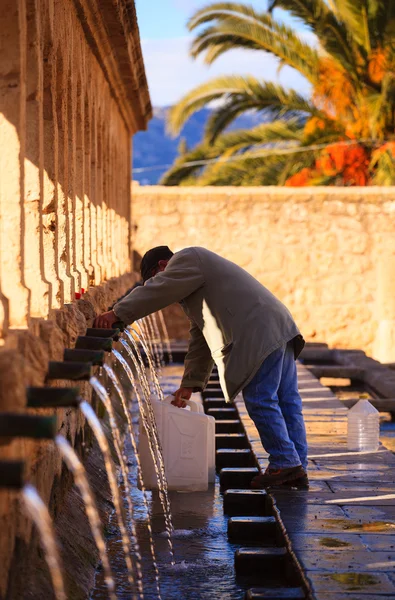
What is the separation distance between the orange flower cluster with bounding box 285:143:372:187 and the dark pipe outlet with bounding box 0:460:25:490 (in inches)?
687

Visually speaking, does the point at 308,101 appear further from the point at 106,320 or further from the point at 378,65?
the point at 106,320

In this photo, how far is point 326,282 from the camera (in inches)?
647

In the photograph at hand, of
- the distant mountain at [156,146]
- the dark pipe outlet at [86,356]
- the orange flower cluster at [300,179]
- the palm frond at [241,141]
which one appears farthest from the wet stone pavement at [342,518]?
the distant mountain at [156,146]

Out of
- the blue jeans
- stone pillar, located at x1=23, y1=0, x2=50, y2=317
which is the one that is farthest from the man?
stone pillar, located at x1=23, y1=0, x2=50, y2=317

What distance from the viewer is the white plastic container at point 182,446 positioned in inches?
259

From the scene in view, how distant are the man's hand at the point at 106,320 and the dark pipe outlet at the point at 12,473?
2770 millimetres

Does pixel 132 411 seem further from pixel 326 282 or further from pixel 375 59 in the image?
pixel 375 59

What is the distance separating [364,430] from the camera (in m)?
7.16

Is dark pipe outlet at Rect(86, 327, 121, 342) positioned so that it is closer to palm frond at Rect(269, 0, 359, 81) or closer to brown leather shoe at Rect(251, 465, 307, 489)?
brown leather shoe at Rect(251, 465, 307, 489)

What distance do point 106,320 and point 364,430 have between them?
2.31 m

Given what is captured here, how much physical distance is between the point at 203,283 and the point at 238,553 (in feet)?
4.97

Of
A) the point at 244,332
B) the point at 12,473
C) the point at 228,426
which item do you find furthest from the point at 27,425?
the point at 228,426

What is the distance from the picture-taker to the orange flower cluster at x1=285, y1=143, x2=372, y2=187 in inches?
781

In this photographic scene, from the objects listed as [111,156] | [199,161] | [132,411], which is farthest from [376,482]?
[199,161]
